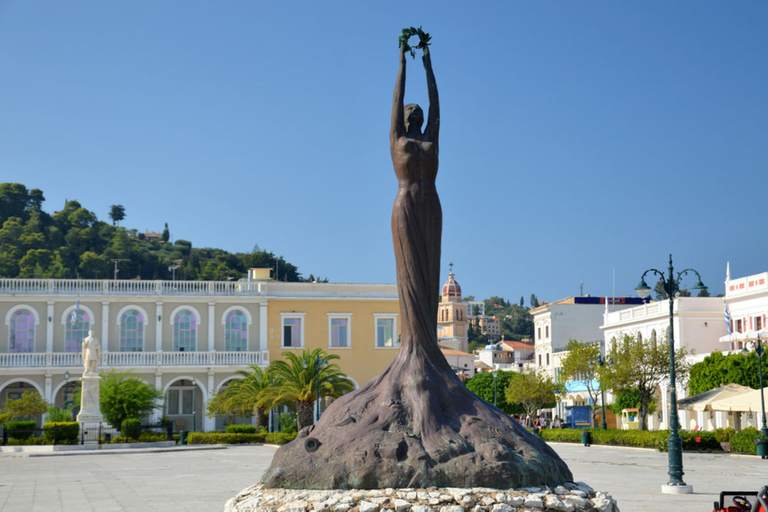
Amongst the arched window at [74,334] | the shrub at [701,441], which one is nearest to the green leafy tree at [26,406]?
the arched window at [74,334]

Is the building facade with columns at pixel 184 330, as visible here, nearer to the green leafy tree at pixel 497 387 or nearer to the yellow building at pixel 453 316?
the green leafy tree at pixel 497 387

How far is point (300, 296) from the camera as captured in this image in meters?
48.9

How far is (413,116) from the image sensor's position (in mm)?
10320

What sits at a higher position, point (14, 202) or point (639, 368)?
point (14, 202)

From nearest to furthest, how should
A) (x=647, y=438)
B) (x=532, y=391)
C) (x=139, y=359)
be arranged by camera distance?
(x=647, y=438) < (x=139, y=359) < (x=532, y=391)

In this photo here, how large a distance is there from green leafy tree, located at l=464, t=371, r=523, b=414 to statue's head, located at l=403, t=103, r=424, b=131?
5582 cm

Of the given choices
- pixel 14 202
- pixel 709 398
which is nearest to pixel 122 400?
pixel 709 398

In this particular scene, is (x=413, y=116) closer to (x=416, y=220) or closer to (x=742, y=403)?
(x=416, y=220)

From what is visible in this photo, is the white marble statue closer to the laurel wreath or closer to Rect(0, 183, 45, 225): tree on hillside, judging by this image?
the laurel wreath

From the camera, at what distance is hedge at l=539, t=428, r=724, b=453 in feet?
98.9

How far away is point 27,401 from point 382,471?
35767mm

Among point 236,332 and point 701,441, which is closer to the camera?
point 701,441

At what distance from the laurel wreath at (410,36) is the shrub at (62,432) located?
27.1 m

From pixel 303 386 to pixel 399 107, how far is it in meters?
27.2
